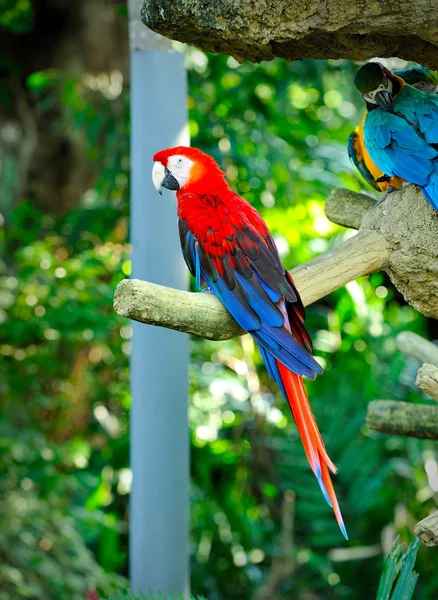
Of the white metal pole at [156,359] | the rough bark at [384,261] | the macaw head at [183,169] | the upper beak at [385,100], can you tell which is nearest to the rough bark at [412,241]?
the rough bark at [384,261]

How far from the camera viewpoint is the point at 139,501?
4.58 feet

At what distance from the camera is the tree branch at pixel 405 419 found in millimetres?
1140

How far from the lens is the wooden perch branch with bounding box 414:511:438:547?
0.81 meters

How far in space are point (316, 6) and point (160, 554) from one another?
1003 mm

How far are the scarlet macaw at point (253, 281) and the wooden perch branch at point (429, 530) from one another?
0.09 meters

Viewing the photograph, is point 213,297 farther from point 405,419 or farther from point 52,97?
point 52,97

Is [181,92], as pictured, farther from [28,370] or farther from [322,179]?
[28,370]

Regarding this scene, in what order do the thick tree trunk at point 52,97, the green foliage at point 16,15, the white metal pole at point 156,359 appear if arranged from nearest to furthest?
1. the white metal pole at point 156,359
2. the green foliage at point 16,15
3. the thick tree trunk at point 52,97

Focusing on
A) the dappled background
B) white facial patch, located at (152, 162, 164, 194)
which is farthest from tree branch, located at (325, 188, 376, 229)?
the dappled background

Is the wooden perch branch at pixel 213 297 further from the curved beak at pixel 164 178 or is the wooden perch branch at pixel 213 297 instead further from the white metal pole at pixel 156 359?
the white metal pole at pixel 156 359

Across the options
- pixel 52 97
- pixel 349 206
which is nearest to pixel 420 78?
pixel 349 206

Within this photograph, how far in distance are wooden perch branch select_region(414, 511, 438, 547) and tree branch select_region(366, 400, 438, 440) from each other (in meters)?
0.33

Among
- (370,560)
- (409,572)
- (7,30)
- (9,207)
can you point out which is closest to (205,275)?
(409,572)

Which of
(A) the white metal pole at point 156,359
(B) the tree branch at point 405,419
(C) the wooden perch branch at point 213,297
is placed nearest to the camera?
(C) the wooden perch branch at point 213,297
